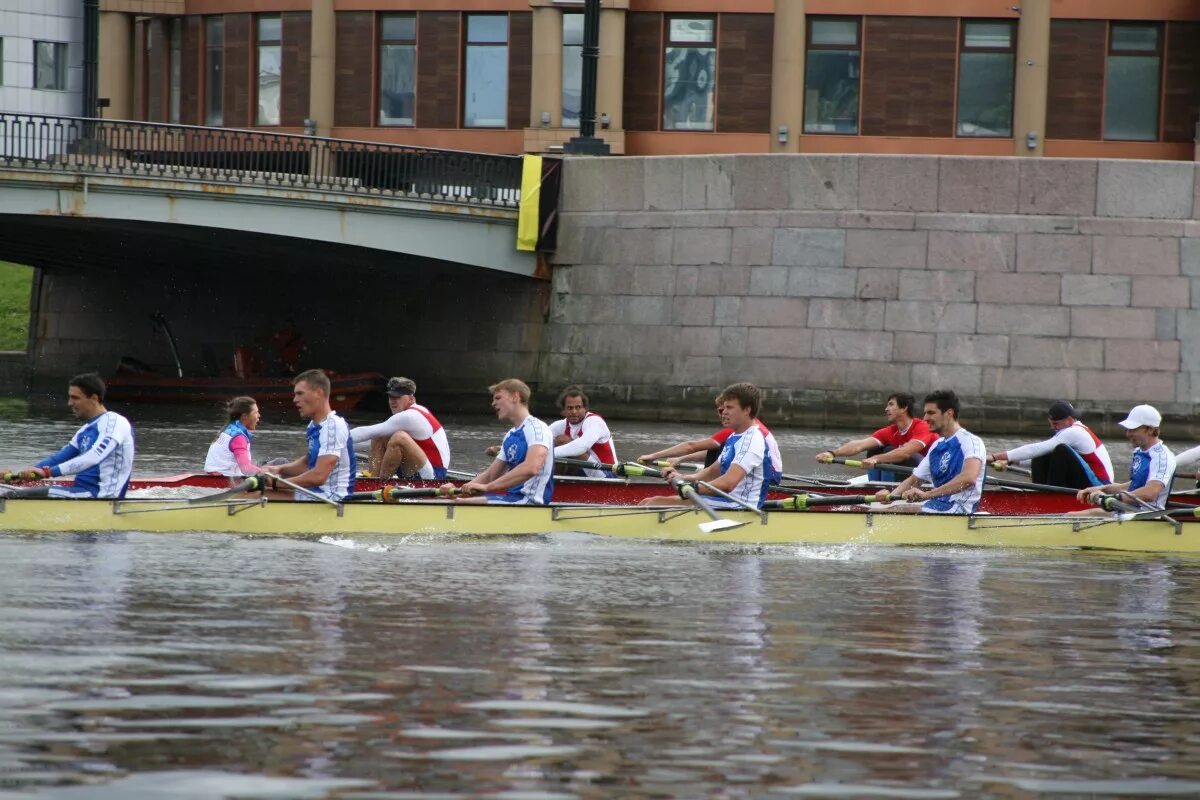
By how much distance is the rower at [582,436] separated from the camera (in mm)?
19219

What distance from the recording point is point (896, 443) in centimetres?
2012

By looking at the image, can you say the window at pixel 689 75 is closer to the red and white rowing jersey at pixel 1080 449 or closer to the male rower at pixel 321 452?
the red and white rowing jersey at pixel 1080 449

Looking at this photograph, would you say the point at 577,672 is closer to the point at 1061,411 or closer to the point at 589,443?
the point at 589,443

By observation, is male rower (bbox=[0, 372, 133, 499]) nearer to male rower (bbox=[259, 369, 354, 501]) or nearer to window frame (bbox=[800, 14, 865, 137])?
male rower (bbox=[259, 369, 354, 501])

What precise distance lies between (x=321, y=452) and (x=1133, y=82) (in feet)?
96.2

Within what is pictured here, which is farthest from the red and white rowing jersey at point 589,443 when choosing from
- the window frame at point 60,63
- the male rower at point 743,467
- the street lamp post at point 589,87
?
the window frame at point 60,63

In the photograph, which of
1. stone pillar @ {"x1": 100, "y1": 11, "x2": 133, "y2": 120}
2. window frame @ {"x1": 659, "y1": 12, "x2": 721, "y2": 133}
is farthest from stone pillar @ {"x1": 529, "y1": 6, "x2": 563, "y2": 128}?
stone pillar @ {"x1": 100, "y1": 11, "x2": 133, "y2": 120}

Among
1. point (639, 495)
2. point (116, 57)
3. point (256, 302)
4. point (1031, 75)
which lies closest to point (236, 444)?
point (639, 495)

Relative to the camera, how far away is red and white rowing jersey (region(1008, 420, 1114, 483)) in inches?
730

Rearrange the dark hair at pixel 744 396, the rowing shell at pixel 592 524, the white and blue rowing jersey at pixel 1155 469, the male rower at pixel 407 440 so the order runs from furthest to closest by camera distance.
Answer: the male rower at pixel 407 440 → the white and blue rowing jersey at pixel 1155 469 → the dark hair at pixel 744 396 → the rowing shell at pixel 592 524

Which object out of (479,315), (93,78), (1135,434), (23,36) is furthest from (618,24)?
(1135,434)

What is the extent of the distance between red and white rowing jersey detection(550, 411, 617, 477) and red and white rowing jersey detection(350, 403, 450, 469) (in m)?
1.19

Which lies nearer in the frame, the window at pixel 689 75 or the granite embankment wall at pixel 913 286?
the granite embankment wall at pixel 913 286

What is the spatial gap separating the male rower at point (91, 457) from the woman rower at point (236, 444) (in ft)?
3.98
